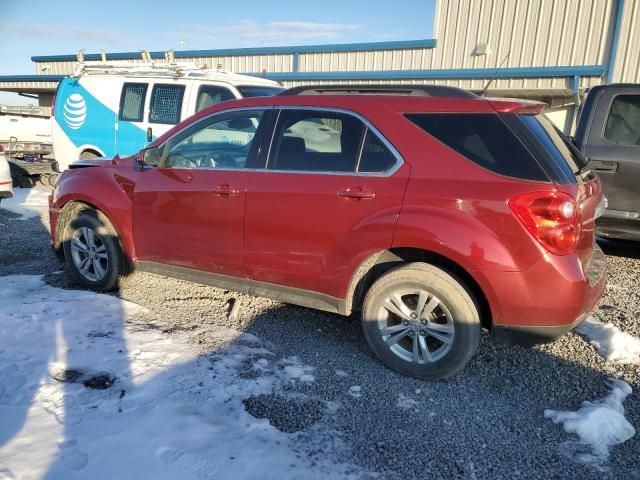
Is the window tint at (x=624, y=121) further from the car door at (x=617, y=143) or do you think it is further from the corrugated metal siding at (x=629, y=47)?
the corrugated metal siding at (x=629, y=47)

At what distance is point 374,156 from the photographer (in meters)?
3.40

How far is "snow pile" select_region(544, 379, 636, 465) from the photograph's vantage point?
2.73m

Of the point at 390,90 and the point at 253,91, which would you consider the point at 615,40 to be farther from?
the point at 390,90

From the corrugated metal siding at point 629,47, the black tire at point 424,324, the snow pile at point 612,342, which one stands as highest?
the corrugated metal siding at point 629,47

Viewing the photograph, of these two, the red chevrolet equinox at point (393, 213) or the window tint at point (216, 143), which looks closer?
the red chevrolet equinox at point (393, 213)

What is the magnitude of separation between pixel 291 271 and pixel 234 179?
2.70 feet

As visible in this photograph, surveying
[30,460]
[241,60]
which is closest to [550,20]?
[241,60]

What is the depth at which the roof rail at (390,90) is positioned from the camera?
11.1 feet

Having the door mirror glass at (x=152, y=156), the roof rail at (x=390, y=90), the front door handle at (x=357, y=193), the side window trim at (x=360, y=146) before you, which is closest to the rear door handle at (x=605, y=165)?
the roof rail at (x=390, y=90)

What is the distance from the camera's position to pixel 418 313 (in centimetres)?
332

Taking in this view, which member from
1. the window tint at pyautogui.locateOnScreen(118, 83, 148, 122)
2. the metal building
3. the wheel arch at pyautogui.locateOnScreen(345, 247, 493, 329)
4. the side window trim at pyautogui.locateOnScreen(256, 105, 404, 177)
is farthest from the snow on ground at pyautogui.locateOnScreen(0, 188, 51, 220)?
the metal building

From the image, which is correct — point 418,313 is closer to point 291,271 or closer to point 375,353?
point 375,353

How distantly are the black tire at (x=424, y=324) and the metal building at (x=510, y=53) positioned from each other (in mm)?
9209

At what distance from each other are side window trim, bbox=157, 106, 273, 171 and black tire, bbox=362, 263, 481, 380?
52.0 inches
